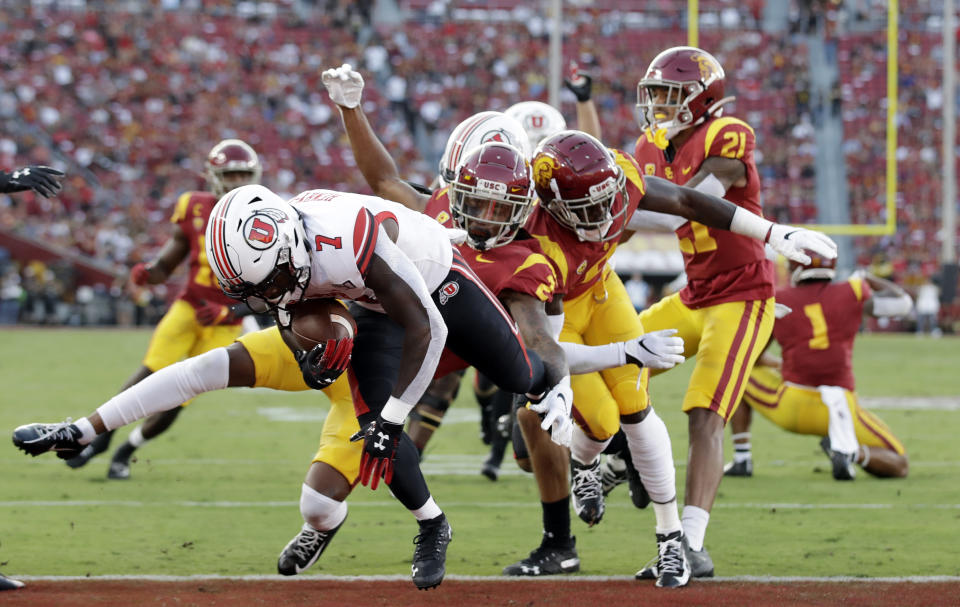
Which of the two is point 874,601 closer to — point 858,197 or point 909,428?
point 909,428

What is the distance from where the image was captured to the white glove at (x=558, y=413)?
13.2ft

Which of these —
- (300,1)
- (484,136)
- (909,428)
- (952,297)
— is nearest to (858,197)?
(952,297)

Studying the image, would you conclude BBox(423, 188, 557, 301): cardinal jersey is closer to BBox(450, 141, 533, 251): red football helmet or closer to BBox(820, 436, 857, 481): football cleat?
BBox(450, 141, 533, 251): red football helmet

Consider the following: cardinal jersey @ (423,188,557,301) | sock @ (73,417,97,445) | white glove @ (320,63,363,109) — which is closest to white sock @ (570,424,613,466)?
cardinal jersey @ (423,188,557,301)

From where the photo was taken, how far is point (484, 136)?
5.00 meters

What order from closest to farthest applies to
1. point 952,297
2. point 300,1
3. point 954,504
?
point 954,504
point 952,297
point 300,1

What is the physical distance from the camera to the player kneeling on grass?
4.18 meters

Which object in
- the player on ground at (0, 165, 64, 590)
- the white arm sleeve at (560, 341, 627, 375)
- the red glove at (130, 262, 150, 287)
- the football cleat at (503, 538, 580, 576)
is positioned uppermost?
the player on ground at (0, 165, 64, 590)

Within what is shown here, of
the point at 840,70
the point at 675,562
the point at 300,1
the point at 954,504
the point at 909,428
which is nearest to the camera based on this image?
the point at 675,562

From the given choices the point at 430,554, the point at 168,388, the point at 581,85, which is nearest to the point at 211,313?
the point at 581,85

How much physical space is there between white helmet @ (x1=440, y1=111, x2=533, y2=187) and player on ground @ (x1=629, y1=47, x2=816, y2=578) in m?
0.61

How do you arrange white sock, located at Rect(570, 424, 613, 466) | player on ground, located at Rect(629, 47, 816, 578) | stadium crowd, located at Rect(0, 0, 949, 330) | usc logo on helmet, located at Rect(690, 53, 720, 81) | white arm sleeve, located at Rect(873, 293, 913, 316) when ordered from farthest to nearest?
1. stadium crowd, located at Rect(0, 0, 949, 330)
2. white arm sleeve, located at Rect(873, 293, 913, 316)
3. usc logo on helmet, located at Rect(690, 53, 720, 81)
4. player on ground, located at Rect(629, 47, 816, 578)
5. white sock, located at Rect(570, 424, 613, 466)

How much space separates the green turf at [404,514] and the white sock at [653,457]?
34 centimetres

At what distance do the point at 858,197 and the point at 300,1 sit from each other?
1271 cm
